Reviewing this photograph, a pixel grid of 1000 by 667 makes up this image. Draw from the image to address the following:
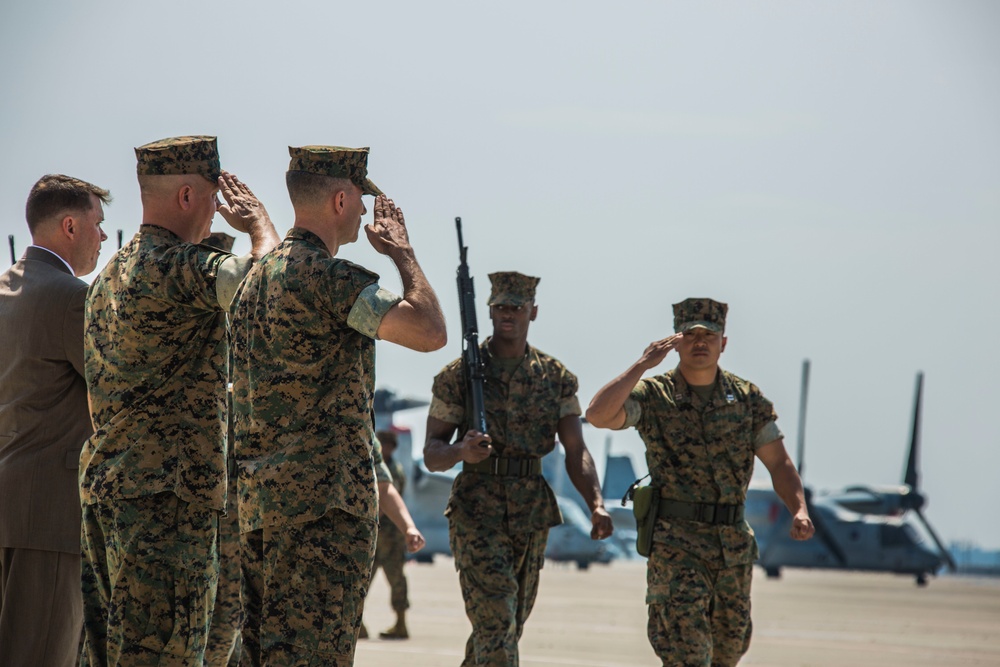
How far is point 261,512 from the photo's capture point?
496 cm

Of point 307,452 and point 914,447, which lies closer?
point 307,452

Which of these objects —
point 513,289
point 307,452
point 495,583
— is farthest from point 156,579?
point 513,289

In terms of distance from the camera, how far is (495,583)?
7.86 m

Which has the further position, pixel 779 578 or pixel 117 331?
pixel 779 578

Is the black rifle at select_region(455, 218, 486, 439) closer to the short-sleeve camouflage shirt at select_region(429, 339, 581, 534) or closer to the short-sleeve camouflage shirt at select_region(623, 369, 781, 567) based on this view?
the short-sleeve camouflage shirt at select_region(429, 339, 581, 534)

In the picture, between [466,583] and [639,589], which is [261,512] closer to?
[466,583]

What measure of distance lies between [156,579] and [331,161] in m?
1.67

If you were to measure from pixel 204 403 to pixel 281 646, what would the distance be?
95 centimetres

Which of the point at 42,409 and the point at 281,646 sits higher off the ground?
the point at 42,409

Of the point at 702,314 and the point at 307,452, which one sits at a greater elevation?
the point at 702,314

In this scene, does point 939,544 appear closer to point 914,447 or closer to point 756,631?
point 914,447

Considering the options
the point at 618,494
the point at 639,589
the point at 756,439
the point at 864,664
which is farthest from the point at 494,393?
the point at 618,494

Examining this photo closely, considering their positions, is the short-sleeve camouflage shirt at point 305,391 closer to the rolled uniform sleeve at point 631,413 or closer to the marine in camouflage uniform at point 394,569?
the rolled uniform sleeve at point 631,413

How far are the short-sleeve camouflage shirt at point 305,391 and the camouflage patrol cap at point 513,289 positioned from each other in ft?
11.7
